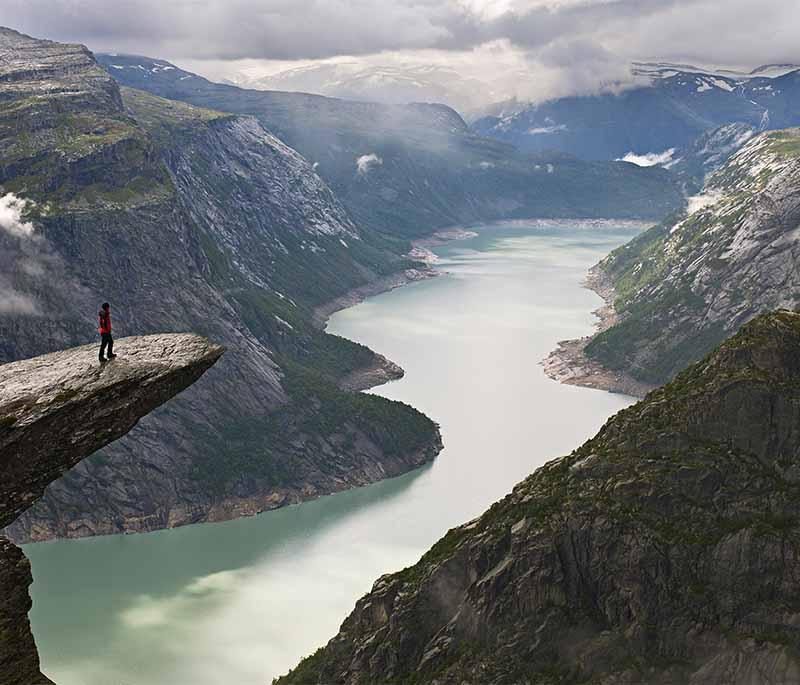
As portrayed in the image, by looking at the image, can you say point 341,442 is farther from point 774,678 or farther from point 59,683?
Result: point 774,678

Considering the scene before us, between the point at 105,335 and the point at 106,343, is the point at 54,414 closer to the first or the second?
the point at 106,343

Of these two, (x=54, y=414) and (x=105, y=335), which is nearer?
(x=54, y=414)

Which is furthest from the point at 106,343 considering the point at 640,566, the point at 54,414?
the point at 640,566

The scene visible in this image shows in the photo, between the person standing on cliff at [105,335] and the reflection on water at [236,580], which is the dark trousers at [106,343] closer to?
the person standing on cliff at [105,335]

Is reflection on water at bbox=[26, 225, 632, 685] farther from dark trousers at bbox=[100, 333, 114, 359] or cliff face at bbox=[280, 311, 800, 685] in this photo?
dark trousers at bbox=[100, 333, 114, 359]

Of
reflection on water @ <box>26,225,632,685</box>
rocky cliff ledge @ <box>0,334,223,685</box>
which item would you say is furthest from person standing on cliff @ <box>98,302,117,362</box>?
reflection on water @ <box>26,225,632,685</box>

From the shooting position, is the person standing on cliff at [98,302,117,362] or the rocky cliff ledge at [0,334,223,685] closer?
the rocky cliff ledge at [0,334,223,685]

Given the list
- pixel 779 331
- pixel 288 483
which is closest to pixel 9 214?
pixel 288 483
